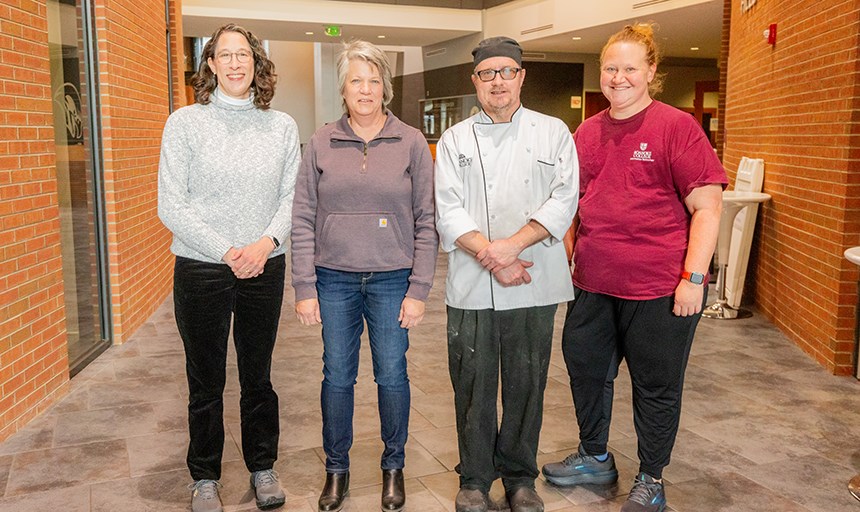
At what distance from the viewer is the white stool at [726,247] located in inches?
229

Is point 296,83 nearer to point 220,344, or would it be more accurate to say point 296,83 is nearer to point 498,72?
point 220,344

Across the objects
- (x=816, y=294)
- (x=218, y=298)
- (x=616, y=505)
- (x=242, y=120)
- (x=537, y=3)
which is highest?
(x=537, y=3)

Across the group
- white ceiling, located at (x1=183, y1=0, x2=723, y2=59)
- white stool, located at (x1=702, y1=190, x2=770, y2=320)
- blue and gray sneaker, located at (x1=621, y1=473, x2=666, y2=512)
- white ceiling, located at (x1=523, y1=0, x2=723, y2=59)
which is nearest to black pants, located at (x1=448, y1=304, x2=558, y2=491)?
blue and gray sneaker, located at (x1=621, y1=473, x2=666, y2=512)

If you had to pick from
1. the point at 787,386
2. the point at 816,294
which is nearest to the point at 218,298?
the point at 787,386

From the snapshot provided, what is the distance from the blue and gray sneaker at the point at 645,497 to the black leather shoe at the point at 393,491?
0.78 m

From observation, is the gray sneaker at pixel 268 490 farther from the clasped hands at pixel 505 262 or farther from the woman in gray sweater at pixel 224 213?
the clasped hands at pixel 505 262

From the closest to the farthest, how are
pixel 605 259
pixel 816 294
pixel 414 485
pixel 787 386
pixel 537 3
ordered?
pixel 605 259 < pixel 414 485 < pixel 787 386 < pixel 816 294 < pixel 537 3

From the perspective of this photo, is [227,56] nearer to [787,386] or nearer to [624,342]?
[624,342]

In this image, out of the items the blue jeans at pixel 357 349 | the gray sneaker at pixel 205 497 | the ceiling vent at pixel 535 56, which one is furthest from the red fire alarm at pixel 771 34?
the ceiling vent at pixel 535 56

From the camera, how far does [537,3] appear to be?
11852 millimetres

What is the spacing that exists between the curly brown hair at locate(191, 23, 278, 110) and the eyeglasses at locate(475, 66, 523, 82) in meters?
0.69

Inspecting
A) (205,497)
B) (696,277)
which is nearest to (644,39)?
(696,277)

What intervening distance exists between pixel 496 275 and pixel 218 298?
93 cm

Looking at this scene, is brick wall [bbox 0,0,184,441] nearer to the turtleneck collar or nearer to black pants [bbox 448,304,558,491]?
the turtleneck collar
